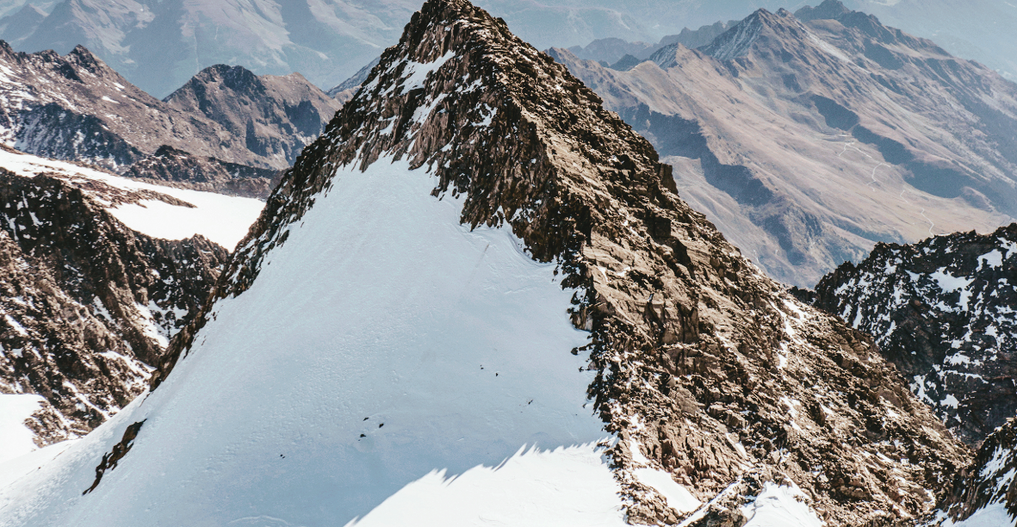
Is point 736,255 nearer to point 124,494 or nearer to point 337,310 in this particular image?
point 337,310

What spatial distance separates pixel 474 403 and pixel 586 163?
1497 cm

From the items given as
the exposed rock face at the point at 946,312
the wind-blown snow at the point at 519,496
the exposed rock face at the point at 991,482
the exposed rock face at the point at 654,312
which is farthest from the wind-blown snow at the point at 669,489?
the exposed rock face at the point at 946,312

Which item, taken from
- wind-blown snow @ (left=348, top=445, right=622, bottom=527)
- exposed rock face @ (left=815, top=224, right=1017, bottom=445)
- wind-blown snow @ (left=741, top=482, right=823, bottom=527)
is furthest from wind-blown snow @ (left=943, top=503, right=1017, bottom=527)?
exposed rock face @ (left=815, top=224, right=1017, bottom=445)

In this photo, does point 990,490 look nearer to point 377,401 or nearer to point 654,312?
point 654,312

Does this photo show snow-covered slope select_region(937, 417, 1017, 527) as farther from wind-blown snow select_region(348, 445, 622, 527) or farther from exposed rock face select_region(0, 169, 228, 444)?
exposed rock face select_region(0, 169, 228, 444)

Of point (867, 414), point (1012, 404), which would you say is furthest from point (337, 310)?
point (1012, 404)

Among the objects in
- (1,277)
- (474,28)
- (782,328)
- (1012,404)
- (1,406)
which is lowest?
(1012,404)

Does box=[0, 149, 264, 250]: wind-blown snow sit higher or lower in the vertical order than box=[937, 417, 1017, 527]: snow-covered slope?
higher

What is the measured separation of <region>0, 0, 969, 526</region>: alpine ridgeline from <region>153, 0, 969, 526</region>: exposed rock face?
0.47 ft

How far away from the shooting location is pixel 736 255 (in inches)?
1480

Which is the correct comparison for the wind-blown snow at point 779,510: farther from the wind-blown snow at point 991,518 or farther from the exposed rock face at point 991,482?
the wind-blown snow at point 991,518

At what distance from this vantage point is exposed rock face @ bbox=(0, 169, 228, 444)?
77875mm

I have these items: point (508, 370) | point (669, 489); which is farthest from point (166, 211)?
point (669, 489)

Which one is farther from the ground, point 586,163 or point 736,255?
point 586,163
